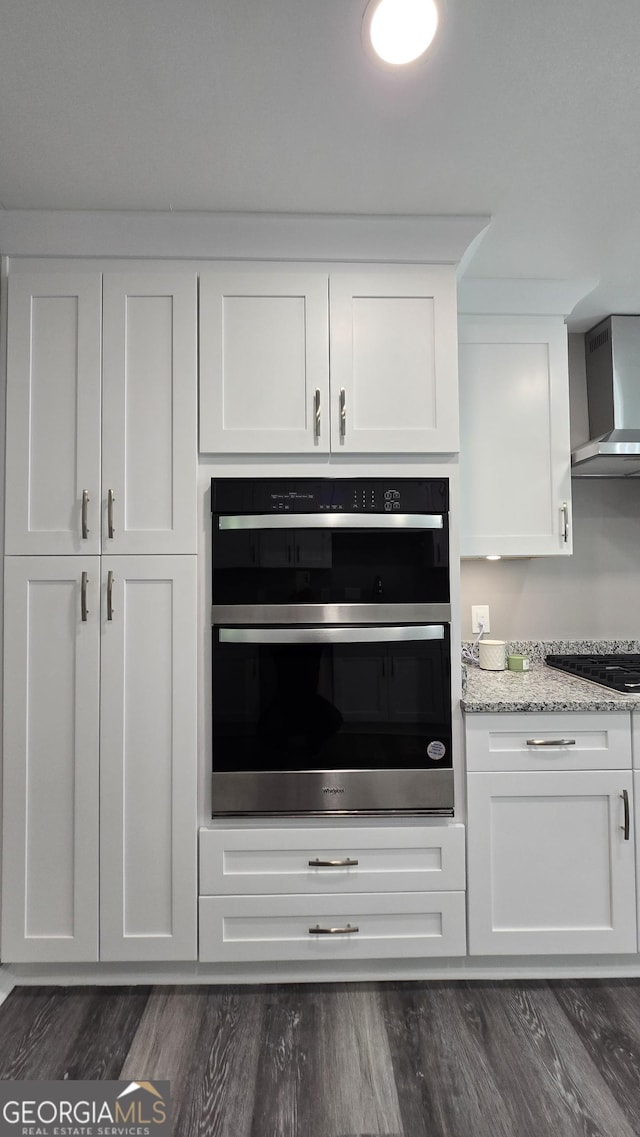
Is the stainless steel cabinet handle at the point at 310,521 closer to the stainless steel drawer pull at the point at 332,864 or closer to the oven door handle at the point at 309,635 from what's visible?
the oven door handle at the point at 309,635

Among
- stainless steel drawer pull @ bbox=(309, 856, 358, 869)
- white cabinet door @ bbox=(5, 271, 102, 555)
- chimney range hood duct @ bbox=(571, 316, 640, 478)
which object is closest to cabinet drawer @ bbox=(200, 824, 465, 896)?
stainless steel drawer pull @ bbox=(309, 856, 358, 869)

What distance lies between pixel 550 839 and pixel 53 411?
6.83ft

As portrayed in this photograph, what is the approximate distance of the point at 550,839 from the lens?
1917 millimetres

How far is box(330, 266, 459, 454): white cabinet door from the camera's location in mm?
1970

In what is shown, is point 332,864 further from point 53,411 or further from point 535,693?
point 53,411

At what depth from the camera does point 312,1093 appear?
1.51m

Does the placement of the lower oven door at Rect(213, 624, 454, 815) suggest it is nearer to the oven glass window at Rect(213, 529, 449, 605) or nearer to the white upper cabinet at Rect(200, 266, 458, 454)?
the oven glass window at Rect(213, 529, 449, 605)

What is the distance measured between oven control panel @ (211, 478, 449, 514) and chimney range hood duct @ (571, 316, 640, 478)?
2.94 feet

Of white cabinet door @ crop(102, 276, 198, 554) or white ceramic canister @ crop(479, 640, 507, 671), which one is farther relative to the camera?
white ceramic canister @ crop(479, 640, 507, 671)

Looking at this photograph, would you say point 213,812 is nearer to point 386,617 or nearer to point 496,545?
point 386,617

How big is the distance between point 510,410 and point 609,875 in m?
1.68

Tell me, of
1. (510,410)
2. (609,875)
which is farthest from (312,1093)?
(510,410)

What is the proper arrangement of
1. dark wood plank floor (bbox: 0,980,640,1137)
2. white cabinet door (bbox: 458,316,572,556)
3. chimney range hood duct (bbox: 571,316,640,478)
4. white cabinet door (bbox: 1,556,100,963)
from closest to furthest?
dark wood plank floor (bbox: 0,980,640,1137) → white cabinet door (bbox: 1,556,100,963) → white cabinet door (bbox: 458,316,572,556) → chimney range hood duct (bbox: 571,316,640,478)

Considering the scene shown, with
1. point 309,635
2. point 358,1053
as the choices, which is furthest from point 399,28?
point 358,1053
